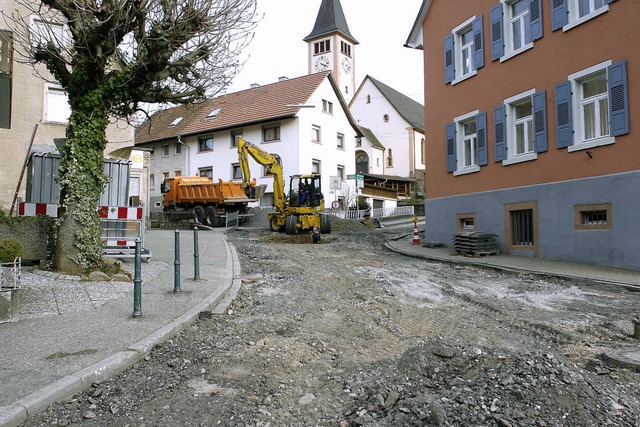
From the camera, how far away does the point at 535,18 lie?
13.3 meters

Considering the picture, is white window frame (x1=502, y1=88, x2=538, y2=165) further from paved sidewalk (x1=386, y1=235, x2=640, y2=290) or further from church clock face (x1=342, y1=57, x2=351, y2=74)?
church clock face (x1=342, y1=57, x2=351, y2=74)

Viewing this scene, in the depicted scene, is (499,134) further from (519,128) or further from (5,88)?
(5,88)

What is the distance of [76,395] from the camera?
3.69m

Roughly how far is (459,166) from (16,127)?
1668cm

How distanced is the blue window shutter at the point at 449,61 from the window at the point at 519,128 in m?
2.76

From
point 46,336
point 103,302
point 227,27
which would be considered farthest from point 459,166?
point 46,336

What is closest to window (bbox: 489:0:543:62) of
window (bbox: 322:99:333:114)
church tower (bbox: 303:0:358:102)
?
window (bbox: 322:99:333:114)

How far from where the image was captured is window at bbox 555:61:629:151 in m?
10.8

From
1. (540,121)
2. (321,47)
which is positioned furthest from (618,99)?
(321,47)

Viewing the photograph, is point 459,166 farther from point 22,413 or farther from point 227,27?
point 22,413

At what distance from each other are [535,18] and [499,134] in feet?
10.6

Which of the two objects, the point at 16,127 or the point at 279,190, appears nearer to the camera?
the point at 16,127

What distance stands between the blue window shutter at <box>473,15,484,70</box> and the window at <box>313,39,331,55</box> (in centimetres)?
5144

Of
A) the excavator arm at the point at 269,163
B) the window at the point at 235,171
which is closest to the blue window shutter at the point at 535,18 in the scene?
the excavator arm at the point at 269,163
